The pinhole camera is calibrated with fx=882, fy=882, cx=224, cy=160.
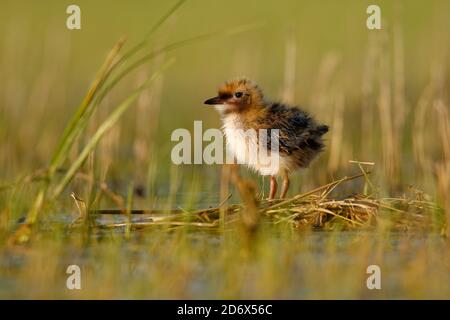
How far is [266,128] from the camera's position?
→ 682cm

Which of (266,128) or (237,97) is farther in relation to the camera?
(237,97)

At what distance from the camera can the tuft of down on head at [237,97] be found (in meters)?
7.16

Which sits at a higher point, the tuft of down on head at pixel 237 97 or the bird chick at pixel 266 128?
the tuft of down on head at pixel 237 97

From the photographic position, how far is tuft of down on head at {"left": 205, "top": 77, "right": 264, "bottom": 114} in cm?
716

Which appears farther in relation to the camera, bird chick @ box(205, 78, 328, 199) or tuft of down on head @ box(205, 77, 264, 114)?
tuft of down on head @ box(205, 77, 264, 114)

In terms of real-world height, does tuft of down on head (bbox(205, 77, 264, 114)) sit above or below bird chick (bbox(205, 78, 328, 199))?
above

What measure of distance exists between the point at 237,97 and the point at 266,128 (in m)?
0.50

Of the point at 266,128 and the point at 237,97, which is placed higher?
the point at 237,97

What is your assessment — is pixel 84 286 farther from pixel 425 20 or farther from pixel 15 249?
pixel 425 20

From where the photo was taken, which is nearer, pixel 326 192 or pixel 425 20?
pixel 326 192

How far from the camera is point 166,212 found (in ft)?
19.9

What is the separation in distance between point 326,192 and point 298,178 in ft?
9.84
